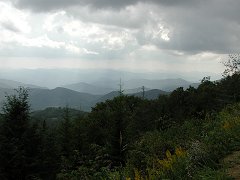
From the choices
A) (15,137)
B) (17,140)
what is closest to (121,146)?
(17,140)

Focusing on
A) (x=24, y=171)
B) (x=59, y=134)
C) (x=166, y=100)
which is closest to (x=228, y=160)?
(x=24, y=171)

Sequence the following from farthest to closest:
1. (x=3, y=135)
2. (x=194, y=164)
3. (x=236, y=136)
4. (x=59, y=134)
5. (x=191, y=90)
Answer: (x=191, y=90), (x=59, y=134), (x=3, y=135), (x=236, y=136), (x=194, y=164)

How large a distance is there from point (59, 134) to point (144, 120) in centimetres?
2982

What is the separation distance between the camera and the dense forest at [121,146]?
231 inches

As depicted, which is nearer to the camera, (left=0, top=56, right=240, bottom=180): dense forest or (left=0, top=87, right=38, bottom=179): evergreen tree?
(left=0, top=56, right=240, bottom=180): dense forest

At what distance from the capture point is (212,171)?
496 cm

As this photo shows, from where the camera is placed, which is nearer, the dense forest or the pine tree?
the dense forest

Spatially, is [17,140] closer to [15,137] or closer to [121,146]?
[15,137]

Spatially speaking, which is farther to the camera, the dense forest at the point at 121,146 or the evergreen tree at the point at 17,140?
the evergreen tree at the point at 17,140

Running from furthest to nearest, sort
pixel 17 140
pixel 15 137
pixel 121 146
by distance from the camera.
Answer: pixel 15 137 → pixel 17 140 → pixel 121 146

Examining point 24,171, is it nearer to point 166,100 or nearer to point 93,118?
point 93,118

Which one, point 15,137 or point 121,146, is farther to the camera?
point 15,137

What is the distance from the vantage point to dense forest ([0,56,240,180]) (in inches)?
231

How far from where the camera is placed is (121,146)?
1803 cm
